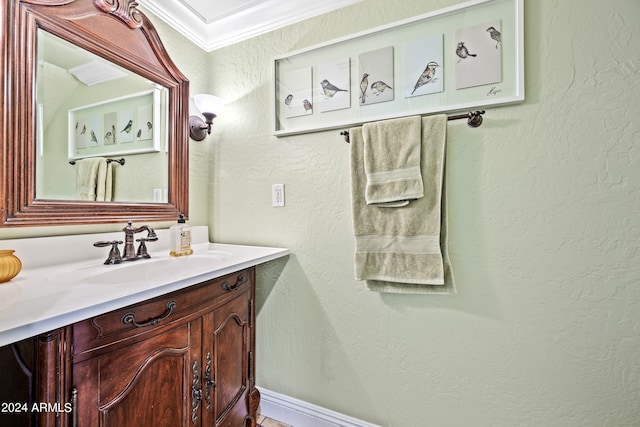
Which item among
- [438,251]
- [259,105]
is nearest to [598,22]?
[438,251]

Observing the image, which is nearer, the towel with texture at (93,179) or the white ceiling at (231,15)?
the towel with texture at (93,179)

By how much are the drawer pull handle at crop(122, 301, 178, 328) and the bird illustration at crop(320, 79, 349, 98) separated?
114 cm

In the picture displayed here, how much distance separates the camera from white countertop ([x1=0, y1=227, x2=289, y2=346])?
571 millimetres

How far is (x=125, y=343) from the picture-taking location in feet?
2.48

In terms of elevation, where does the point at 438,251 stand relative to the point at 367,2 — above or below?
below

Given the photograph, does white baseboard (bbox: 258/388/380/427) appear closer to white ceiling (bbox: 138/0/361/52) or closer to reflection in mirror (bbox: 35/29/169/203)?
reflection in mirror (bbox: 35/29/169/203)

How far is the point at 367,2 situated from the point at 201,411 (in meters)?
1.88

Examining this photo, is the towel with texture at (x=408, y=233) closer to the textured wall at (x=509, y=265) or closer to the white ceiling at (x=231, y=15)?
the textured wall at (x=509, y=265)

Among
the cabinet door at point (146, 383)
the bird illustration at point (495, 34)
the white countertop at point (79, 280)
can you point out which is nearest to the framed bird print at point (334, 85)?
the bird illustration at point (495, 34)

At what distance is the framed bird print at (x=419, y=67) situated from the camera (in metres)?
1.08

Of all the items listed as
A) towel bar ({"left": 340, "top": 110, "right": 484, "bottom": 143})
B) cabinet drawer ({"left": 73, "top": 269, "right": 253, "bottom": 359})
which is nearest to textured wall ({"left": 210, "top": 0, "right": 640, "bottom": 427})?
towel bar ({"left": 340, "top": 110, "right": 484, "bottom": 143})

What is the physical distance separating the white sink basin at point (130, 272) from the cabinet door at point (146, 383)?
183 mm

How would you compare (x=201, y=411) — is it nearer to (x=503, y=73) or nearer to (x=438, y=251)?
(x=438, y=251)

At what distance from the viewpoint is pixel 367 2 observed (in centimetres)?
132
